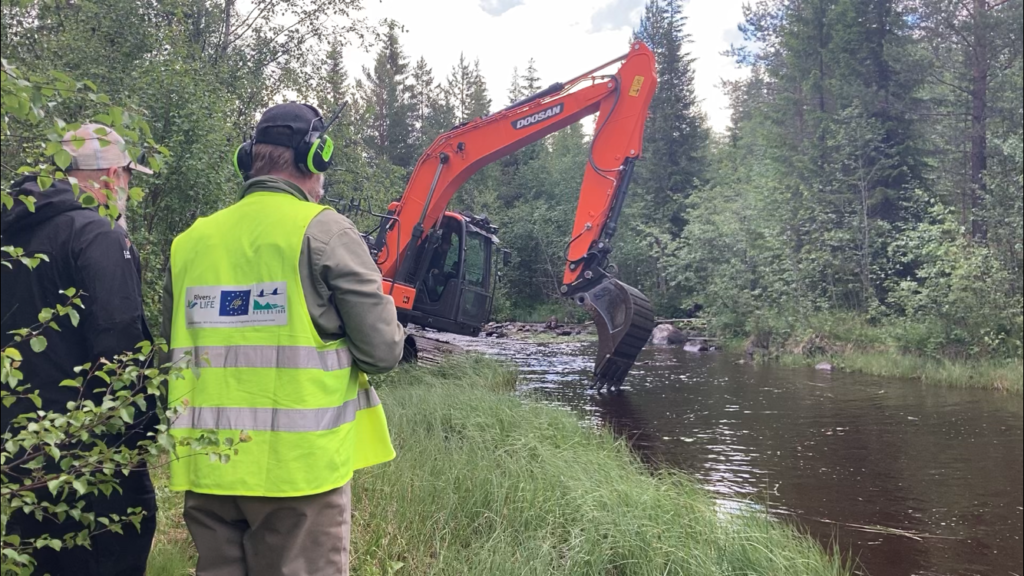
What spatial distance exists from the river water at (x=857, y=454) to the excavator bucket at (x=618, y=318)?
2.83 ft


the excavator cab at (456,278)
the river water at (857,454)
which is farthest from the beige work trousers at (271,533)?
the excavator cab at (456,278)

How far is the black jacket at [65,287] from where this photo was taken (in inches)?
87.1

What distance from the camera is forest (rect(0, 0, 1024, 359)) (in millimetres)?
6754

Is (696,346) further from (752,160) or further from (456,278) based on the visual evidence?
(752,160)

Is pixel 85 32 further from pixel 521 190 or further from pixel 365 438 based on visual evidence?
pixel 521 190

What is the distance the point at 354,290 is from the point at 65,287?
1.02m

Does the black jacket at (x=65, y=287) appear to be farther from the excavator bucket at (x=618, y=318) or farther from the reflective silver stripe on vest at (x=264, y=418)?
the excavator bucket at (x=618, y=318)

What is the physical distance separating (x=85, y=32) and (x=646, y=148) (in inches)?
1050

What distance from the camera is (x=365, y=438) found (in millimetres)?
2207

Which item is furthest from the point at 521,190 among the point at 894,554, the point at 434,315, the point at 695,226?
the point at 894,554

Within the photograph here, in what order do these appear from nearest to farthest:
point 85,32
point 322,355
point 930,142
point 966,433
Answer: point 322,355
point 85,32
point 966,433
point 930,142

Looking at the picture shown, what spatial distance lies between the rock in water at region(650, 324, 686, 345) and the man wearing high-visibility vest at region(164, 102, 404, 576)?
21.2 metres

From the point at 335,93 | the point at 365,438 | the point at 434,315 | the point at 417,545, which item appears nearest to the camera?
the point at 365,438

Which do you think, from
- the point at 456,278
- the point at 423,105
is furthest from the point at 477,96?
the point at 456,278
